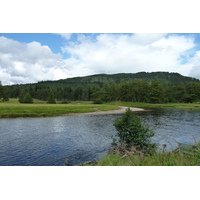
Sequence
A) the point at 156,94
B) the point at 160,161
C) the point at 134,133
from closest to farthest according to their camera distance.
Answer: the point at 160,161, the point at 134,133, the point at 156,94

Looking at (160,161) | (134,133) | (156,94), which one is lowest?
(160,161)

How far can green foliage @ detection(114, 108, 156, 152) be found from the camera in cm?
1332

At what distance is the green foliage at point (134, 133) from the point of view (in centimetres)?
1332

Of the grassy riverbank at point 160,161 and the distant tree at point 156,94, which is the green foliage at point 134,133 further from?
the distant tree at point 156,94

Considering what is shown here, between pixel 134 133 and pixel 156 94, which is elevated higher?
pixel 156 94

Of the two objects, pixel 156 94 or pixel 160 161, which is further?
pixel 156 94

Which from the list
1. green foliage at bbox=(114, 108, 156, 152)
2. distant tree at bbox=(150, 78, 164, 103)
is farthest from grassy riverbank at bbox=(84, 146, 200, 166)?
distant tree at bbox=(150, 78, 164, 103)

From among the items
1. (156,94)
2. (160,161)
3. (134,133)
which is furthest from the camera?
(156,94)

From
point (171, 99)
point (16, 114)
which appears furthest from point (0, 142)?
point (171, 99)

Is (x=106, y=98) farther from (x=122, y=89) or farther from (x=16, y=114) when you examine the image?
(x=16, y=114)

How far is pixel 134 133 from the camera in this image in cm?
1399

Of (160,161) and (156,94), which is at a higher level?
(156,94)

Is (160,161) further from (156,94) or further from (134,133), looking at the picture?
(156,94)

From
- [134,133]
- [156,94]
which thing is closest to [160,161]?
[134,133]
